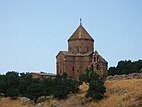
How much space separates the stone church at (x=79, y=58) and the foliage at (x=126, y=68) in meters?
3.76

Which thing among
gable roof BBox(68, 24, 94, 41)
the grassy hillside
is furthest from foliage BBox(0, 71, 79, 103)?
gable roof BBox(68, 24, 94, 41)

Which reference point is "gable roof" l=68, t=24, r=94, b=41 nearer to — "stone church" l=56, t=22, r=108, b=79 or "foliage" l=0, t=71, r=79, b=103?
"stone church" l=56, t=22, r=108, b=79

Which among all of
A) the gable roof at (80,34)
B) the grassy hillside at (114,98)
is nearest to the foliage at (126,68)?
the gable roof at (80,34)

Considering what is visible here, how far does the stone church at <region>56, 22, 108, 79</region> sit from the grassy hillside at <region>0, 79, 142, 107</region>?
11.4 metres

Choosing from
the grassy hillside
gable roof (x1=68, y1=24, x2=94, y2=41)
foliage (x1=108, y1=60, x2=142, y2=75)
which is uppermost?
gable roof (x1=68, y1=24, x2=94, y2=41)

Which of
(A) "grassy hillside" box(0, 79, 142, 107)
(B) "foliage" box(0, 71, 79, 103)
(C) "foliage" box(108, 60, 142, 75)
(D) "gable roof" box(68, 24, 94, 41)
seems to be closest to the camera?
(A) "grassy hillside" box(0, 79, 142, 107)

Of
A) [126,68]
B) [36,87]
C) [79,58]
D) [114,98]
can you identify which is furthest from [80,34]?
[114,98]

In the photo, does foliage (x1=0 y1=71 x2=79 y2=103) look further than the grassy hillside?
Yes

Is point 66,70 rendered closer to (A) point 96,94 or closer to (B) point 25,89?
(B) point 25,89

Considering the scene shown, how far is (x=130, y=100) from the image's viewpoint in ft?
137

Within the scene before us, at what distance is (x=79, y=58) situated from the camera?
70125 millimetres

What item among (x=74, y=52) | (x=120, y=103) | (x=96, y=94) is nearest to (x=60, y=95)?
(x=96, y=94)

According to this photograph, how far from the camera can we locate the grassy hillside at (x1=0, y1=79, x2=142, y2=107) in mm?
41787

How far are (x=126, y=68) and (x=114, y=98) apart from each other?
82.5 feet
